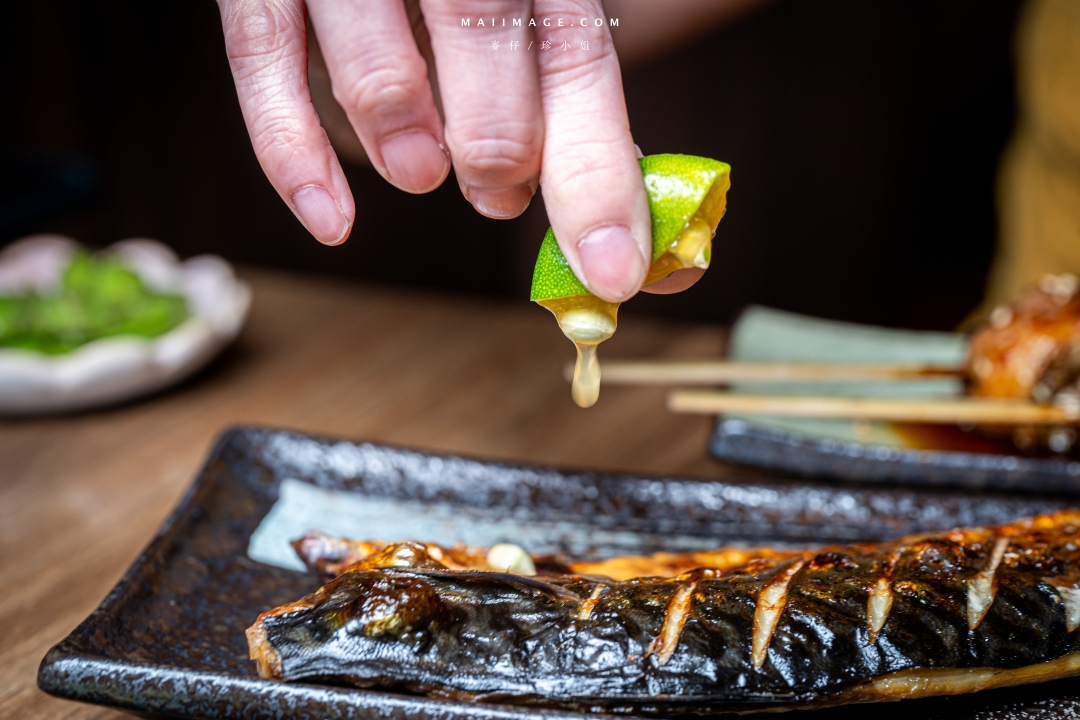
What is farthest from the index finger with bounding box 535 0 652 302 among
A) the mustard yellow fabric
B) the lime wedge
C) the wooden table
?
the mustard yellow fabric

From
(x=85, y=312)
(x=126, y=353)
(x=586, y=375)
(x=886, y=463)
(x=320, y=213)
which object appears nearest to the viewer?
(x=320, y=213)

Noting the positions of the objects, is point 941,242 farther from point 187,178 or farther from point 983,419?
point 187,178

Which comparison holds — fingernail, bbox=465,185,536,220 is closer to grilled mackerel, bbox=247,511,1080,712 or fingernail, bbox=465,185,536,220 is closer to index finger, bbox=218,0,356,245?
index finger, bbox=218,0,356,245

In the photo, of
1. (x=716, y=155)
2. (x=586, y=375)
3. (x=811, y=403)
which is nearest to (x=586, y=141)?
(x=586, y=375)

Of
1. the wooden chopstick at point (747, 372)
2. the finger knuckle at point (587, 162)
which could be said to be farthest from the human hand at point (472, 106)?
the wooden chopstick at point (747, 372)

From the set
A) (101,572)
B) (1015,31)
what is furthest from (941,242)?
(101,572)

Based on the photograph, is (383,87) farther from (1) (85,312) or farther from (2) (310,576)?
(1) (85,312)
